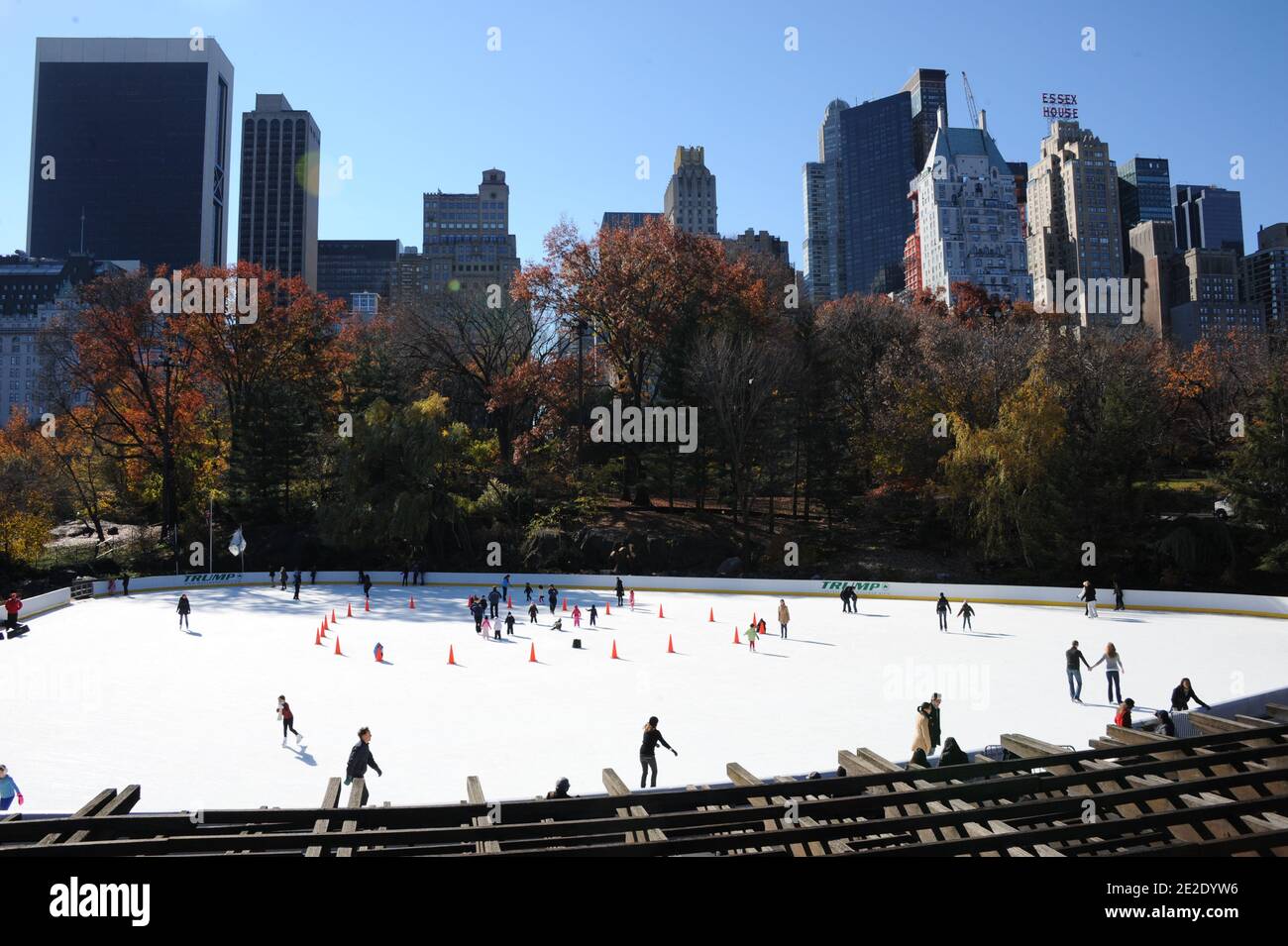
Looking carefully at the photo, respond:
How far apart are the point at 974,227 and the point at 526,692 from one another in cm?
18410

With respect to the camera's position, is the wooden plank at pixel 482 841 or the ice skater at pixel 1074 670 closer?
the wooden plank at pixel 482 841

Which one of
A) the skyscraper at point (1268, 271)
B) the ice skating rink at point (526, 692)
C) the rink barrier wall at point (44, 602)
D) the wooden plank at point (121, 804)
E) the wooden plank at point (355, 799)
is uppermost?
the skyscraper at point (1268, 271)

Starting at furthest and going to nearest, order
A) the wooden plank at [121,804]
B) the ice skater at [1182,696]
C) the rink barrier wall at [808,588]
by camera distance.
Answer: the rink barrier wall at [808,588], the ice skater at [1182,696], the wooden plank at [121,804]

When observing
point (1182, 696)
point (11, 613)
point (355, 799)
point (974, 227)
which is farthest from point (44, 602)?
point (974, 227)

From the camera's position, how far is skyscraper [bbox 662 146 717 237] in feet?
618

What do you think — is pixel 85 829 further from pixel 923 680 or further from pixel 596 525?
pixel 596 525

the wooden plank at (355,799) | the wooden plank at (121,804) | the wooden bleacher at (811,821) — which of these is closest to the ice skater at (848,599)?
the wooden bleacher at (811,821)

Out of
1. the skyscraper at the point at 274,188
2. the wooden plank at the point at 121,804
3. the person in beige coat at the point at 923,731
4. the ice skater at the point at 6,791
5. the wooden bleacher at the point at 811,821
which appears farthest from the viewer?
the skyscraper at the point at 274,188

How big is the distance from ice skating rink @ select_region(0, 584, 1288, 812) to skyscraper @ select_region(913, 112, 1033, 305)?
529 ft

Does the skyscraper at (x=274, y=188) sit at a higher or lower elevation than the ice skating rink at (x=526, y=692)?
higher

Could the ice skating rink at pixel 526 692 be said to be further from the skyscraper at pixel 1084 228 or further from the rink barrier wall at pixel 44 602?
the skyscraper at pixel 1084 228

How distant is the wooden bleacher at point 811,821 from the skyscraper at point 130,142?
18105 cm

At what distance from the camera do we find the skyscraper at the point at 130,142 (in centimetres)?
15938
